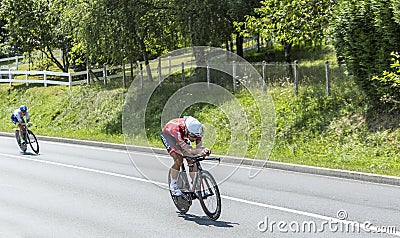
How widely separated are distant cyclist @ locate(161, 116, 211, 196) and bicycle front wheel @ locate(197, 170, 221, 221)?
1.09 ft

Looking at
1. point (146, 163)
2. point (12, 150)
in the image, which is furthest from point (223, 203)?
point (12, 150)

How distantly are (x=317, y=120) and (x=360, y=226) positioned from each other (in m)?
10.5

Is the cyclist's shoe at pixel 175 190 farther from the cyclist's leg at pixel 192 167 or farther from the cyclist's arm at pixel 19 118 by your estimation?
the cyclist's arm at pixel 19 118

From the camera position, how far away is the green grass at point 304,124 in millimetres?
16266

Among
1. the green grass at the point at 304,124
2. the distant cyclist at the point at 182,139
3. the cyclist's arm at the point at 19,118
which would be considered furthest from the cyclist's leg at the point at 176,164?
the cyclist's arm at the point at 19,118

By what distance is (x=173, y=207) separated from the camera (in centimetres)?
1102

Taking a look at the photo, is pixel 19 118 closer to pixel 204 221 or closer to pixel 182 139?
pixel 182 139

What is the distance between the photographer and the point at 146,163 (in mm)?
17250

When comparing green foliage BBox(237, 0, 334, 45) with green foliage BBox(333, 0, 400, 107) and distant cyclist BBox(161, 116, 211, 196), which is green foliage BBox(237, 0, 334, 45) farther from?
distant cyclist BBox(161, 116, 211, 196)

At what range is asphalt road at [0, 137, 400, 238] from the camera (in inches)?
363

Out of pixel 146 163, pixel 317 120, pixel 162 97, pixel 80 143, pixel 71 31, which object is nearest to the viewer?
pixel 146 163

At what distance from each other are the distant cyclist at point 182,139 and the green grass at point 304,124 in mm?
3176

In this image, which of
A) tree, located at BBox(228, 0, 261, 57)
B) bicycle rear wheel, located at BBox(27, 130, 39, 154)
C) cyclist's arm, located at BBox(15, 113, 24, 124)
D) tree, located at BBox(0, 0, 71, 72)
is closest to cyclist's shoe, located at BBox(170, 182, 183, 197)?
bicycle rear wheel, located at BBox(27, 130, 39, 154)

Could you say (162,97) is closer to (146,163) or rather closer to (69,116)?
(69,116)
